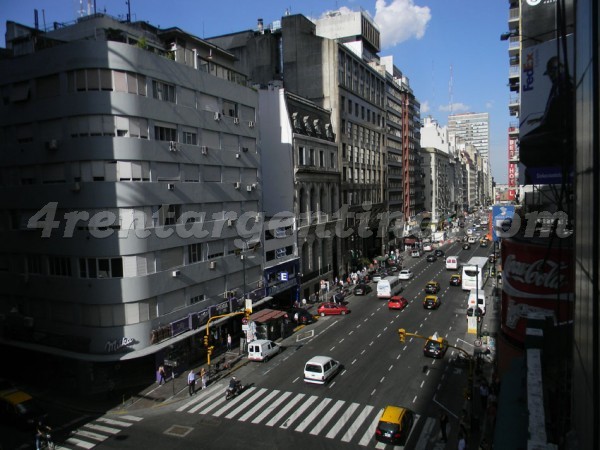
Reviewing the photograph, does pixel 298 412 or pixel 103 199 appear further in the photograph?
pixel 103 199

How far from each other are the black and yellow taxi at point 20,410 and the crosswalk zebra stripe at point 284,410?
41.1ft

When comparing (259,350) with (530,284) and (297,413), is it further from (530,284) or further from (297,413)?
(530,284)

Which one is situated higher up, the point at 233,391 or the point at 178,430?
the point at 233,391

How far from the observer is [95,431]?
2661 cm

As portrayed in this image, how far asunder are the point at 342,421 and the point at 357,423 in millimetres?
838

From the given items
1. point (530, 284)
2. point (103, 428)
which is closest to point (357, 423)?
point (530, 284)

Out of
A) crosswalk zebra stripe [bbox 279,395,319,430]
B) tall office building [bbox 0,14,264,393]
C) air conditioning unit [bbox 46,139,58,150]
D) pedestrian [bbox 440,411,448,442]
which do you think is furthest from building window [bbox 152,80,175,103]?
pedestrian [bbox 440,411,448,442]

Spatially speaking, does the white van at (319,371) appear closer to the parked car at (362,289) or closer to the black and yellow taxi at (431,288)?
the parked car at (362,289)

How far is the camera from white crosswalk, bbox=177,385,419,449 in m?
25.5

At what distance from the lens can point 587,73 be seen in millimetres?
7684

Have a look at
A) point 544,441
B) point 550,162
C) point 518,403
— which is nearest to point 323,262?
Result: point 550,162

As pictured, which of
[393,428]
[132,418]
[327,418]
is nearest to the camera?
[393,428]

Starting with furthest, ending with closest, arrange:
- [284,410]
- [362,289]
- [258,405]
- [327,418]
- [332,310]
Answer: [362,289] → [332,310] → [258,405] → [284,410] → [327,418]

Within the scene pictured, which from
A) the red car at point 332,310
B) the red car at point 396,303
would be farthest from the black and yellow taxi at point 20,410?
the red car at point 396,303
